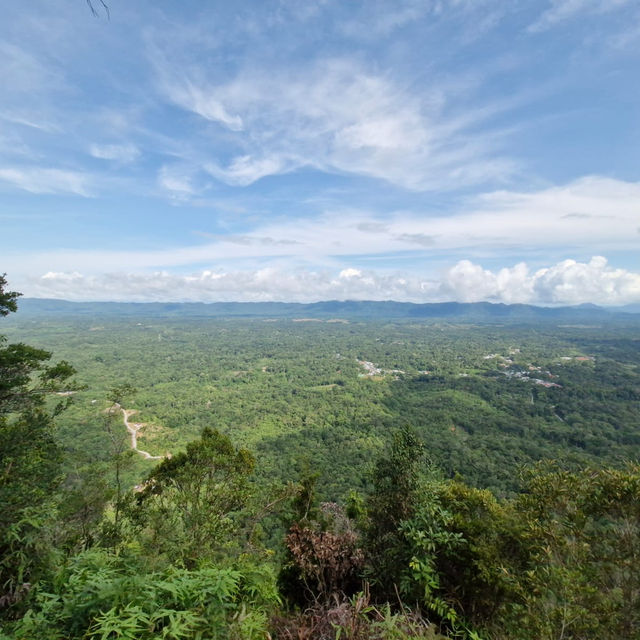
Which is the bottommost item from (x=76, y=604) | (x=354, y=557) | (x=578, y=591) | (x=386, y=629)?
(x=354, y=557)

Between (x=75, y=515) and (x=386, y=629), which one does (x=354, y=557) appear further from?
(x=75, y=515)

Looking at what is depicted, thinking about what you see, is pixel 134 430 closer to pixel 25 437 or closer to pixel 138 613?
pixel 25 437

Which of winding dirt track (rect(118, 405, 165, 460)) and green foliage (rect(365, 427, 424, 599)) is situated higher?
green foliage (rect(365, 427, 424, 599))

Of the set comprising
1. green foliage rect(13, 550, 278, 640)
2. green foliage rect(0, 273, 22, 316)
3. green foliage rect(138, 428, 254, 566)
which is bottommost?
green foliage rect(138, 428, 254, 566)

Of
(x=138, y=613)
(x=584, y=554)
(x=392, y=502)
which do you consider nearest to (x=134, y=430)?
(x=392, y=502)

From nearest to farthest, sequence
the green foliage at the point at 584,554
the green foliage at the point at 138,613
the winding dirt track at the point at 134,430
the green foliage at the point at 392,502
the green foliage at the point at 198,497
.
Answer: the green foliage at the point at 138,613
the green foliage at the point at 584,554
the green foliage at the point at 392,502
the green foliage at the point at 198,497
the winding dirt track at the point at 134,430

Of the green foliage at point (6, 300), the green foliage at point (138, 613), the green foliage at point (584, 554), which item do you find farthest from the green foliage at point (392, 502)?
the green foliage at point (6, 300)

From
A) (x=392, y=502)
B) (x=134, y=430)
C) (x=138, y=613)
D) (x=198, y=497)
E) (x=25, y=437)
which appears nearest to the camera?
(x=138, y=613)

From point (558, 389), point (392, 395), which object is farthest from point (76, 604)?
point (558, 389)

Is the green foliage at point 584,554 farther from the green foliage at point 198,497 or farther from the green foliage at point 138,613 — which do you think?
the green foliage at point 198,497

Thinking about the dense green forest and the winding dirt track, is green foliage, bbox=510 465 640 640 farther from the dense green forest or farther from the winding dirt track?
the winding dirt track

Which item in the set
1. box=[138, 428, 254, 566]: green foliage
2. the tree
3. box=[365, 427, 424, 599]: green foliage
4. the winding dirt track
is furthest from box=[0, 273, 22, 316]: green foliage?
the winding dirt track
